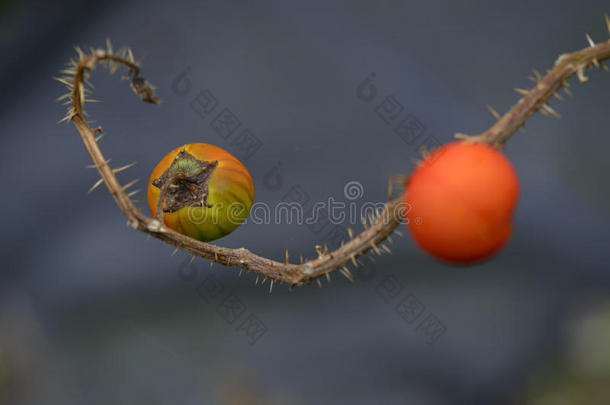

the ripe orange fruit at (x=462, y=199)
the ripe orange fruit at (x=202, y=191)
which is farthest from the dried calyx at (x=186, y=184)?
the ripe orange fruit at (x=462, y=199)

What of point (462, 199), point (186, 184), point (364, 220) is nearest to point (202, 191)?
point (186, 184)

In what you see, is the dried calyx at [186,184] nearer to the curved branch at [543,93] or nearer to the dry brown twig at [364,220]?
the dry brown twig at [364,220]

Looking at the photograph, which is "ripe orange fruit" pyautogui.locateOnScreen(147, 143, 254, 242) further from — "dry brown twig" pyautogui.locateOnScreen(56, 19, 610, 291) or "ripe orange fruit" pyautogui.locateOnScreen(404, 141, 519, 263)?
"ripe orange fruit" pyautogui.locateOnScreen(404, 141, 519, 263)

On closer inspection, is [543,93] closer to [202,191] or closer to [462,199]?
[462,199]

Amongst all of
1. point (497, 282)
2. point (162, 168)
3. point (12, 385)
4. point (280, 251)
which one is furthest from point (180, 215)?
point (12, 385)

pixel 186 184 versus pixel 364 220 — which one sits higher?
pixel 186 184

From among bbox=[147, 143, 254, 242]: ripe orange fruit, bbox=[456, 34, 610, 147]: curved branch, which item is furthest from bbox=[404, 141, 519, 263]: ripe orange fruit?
bbox=[147, 143, 254, 242]: ripe orange fruit

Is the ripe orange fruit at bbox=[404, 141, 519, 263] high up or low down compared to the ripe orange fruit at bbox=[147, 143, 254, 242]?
down
